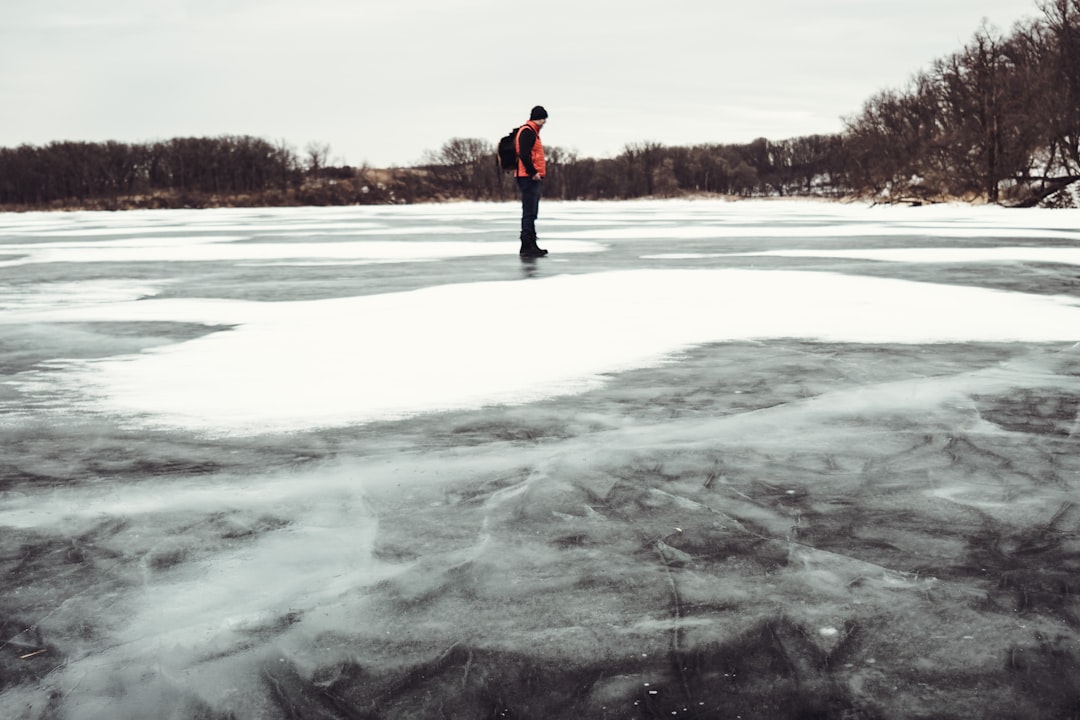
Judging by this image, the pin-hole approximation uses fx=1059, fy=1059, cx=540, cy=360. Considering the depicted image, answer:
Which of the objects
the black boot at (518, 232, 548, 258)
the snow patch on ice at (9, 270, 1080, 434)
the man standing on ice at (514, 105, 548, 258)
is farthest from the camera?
the black boot at (518, 232, 548, 258)

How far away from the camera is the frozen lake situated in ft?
6.40

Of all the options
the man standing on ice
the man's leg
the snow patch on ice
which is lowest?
the snow patch on ice

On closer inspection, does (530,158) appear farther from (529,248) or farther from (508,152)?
(529,248)

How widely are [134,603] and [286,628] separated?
0.39m

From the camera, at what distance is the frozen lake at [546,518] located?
76.9 inches

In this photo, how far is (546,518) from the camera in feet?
9.56

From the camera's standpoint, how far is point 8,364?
5777 mm

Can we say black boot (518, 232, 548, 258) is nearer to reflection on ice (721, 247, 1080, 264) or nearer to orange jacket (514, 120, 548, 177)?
orange jacket (514, 120, 548, 177)

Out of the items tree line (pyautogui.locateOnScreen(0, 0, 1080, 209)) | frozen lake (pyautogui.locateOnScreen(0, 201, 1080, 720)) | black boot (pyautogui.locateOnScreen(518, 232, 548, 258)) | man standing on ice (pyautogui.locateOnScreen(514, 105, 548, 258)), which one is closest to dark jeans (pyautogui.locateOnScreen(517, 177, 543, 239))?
man standing on ice (pyautogui.locateOnScreen(514, 105, 548, 258))

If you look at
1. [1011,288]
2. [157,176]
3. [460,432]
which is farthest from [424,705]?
[157,176]

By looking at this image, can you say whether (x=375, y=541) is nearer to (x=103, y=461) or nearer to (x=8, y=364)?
(x=103, y=461)

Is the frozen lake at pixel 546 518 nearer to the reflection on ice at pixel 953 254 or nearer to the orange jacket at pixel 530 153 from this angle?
the reflection on ice at pixel 953 254

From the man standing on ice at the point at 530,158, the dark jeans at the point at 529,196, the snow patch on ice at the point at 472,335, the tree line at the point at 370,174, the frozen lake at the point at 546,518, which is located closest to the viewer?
the frozen lake at the point at 546,518

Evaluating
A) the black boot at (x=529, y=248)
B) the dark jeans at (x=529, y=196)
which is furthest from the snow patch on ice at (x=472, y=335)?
the black boot at (x=529, y=248)
